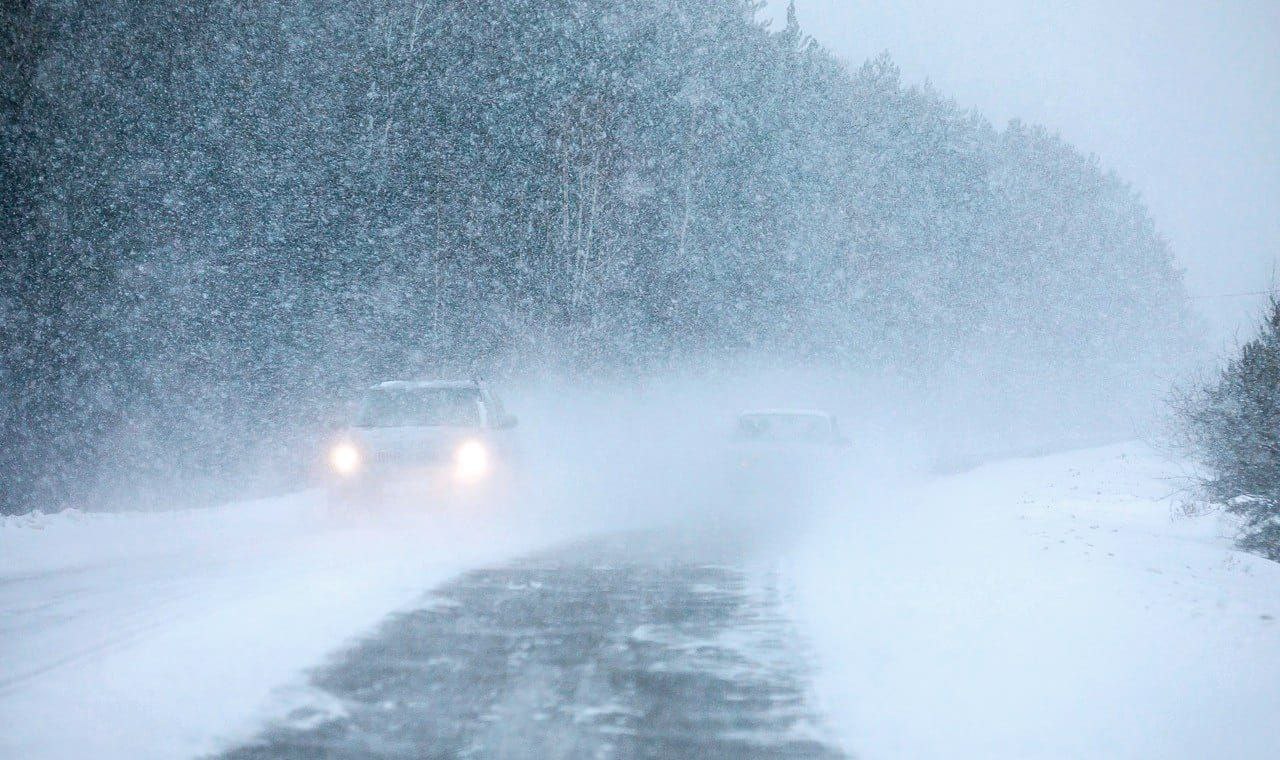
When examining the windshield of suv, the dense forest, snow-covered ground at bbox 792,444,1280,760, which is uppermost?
the dense forest

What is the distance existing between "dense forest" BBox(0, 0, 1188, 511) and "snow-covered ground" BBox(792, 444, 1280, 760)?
29.4 ft

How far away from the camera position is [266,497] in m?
20.4

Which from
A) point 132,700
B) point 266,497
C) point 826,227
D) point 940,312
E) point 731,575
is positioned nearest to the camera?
point 132,700

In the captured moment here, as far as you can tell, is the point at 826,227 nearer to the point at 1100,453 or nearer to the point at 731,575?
the point at 1100,453

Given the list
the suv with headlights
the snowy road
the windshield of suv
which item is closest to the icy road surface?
the snowy road

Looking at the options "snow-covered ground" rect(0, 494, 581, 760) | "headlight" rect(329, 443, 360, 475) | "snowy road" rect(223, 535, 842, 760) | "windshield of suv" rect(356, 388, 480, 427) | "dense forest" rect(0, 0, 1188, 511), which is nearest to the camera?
"snowy road" rect(223, 535, 842, 760)

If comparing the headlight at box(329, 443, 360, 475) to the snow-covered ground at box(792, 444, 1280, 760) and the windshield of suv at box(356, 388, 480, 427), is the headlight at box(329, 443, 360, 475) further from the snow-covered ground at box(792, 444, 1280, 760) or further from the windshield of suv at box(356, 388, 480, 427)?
the snow-covered ground at box(792, 444, 1280, 760)

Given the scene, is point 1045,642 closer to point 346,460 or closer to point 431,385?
point 346,460

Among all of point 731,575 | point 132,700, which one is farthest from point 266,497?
point 132,700

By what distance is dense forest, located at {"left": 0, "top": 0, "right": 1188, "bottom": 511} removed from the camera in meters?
15.8

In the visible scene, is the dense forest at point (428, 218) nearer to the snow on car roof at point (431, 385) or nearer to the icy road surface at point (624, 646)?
the icy road surface at point (624, 646)

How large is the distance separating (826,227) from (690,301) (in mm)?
17111

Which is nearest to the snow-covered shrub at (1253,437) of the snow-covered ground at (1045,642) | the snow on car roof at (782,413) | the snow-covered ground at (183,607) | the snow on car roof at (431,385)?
the snow-covered ground at (1045,642)

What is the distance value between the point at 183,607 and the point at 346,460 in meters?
5.38
